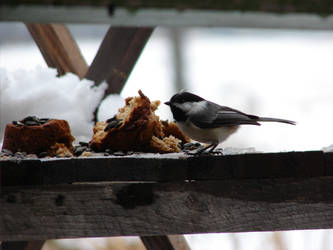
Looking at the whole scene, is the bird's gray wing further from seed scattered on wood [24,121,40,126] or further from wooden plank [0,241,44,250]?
wooden plank [0,241,44,250]

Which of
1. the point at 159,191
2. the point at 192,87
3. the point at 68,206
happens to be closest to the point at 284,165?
the point at 159,191

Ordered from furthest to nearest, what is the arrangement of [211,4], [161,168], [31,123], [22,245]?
[22,245] < [31,123] < [161,168] < [211,4]

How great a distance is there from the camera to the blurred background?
3463mm

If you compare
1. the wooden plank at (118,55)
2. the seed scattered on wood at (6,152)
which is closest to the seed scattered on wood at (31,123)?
the seed scattered on wood at (6,152)

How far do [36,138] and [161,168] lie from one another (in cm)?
67

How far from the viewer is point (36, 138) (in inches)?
101

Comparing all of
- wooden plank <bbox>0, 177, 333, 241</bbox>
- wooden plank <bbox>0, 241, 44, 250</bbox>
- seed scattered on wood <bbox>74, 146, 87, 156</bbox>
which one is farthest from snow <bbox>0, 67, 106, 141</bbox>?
wooden plank <bbox>0, 177, 333, 241</bbox>

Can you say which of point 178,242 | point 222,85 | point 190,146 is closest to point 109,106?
point 190,146

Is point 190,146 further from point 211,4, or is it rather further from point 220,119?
point 211,4

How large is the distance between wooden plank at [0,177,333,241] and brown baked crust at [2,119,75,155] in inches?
15.8

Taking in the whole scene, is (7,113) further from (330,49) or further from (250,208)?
(330,49)

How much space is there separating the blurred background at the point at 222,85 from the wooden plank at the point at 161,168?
0.87 ft

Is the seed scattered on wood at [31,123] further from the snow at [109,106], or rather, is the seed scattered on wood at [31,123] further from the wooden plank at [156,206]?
the snow at [109,106]

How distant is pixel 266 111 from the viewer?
7.12 meters
